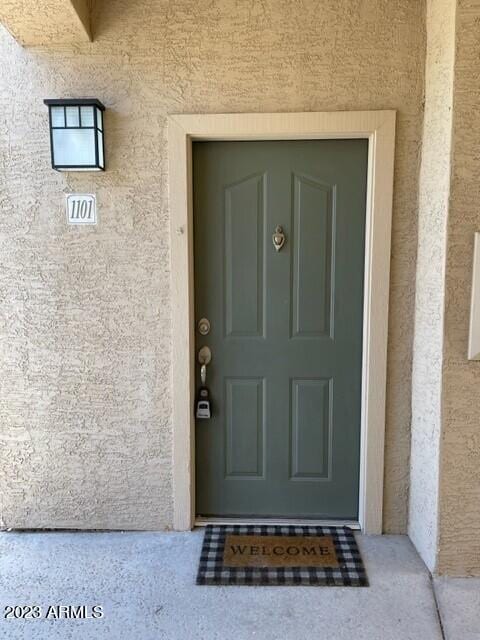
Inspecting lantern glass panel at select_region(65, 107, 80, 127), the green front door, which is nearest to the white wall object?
the green front door

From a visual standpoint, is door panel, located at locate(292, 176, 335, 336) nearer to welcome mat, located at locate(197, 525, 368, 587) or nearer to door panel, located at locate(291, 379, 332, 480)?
door panel, located at locate(291, 379, 332, 480)

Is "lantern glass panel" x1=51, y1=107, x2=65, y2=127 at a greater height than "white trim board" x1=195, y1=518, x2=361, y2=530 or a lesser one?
greater

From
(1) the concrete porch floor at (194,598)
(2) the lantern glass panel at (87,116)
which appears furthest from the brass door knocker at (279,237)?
(1) the concrete porch floor at (194,598)

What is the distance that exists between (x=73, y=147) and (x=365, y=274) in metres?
1.67

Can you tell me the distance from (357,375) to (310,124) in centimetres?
137

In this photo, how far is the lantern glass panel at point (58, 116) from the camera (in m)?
2.37

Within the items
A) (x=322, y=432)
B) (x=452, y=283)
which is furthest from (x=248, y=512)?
(x=452, y=283)

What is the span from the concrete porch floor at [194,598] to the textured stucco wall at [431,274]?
0.23 metres

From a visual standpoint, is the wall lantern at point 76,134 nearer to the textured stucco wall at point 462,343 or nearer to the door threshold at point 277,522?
the textured stucco wall at point 462,343

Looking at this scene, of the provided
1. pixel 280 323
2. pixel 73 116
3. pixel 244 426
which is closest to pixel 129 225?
pixel 73 116

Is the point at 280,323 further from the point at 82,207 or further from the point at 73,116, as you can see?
the point at 73,116

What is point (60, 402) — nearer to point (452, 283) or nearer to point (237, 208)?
point (237, 208)

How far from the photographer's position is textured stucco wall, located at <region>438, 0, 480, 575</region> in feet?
6.75

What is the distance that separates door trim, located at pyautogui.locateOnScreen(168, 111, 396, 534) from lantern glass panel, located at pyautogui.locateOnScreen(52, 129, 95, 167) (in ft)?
1.33
